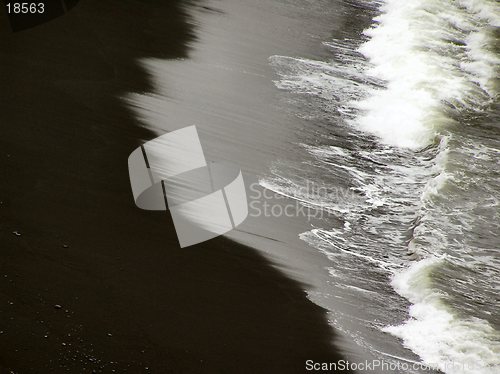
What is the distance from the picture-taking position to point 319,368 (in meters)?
4.45

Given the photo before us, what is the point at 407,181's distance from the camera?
6.98 m

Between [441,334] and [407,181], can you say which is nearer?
[441,334]

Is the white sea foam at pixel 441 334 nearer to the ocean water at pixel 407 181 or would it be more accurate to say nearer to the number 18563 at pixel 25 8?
the ocean water at pixel 407 181

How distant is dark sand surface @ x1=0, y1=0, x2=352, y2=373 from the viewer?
4.16 metres

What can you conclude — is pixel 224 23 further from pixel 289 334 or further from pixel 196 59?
pixel 289 334

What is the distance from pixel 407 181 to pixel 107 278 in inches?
141

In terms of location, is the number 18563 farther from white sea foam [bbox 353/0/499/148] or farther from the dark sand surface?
white sea foam [bbox 353/0/499/148]

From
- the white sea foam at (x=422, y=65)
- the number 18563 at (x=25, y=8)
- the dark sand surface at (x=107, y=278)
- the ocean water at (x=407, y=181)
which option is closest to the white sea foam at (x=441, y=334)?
the ocean water at (x=407, y=181)

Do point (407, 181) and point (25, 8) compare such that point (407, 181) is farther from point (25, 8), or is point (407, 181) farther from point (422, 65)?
point (25, 8)

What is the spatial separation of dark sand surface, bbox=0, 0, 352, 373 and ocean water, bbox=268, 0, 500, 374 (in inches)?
26.7

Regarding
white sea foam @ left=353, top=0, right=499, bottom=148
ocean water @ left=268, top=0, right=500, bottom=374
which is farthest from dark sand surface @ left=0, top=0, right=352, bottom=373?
white sea foam @ left=353, top=0, right=499, bottom=148

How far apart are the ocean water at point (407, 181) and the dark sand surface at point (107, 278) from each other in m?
0.68

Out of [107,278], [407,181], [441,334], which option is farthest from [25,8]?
[441,334]

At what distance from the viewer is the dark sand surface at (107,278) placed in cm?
416
